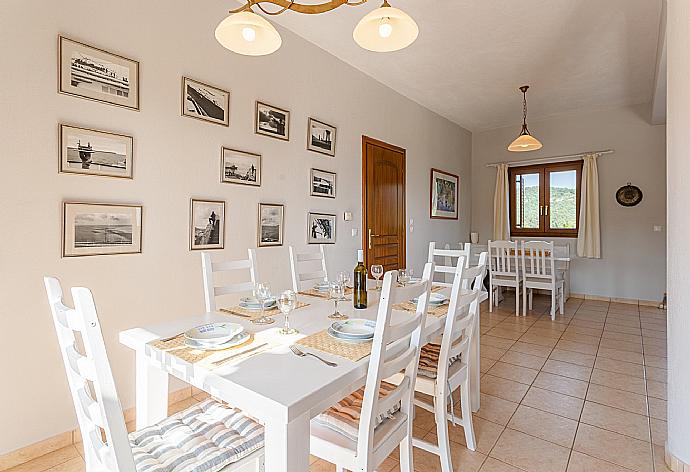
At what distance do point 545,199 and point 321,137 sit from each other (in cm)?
445

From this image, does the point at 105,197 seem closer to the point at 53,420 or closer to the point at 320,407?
the point at 53,420

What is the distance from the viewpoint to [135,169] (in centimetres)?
231

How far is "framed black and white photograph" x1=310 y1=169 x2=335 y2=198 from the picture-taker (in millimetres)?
3584

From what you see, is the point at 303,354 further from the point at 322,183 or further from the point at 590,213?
the point at 590,213

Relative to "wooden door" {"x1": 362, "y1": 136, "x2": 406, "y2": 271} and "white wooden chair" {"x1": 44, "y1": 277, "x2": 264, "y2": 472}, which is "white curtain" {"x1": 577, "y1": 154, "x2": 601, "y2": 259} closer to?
"wooden door" {"x1": 362, "y1": 136, "x2": 406, "y2": 271}

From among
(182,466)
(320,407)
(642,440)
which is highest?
(320,407)

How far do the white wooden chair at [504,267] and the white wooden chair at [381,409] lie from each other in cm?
387

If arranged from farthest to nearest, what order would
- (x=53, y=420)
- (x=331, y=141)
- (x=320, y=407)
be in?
(x=331, y=141)
(x=53, y=420)
(x=320, y=407)

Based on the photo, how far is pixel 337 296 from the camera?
189cm

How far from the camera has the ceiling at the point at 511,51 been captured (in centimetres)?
297

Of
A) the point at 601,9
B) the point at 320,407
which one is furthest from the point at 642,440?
the point at 601,9

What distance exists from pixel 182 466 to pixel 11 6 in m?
2.25

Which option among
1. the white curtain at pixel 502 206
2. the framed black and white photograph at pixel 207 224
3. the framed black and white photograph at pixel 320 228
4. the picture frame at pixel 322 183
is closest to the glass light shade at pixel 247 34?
the framed black and white photograph at pixel 207 224

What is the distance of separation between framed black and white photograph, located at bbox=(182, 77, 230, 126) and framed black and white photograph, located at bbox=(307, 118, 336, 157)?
35.2 inches
